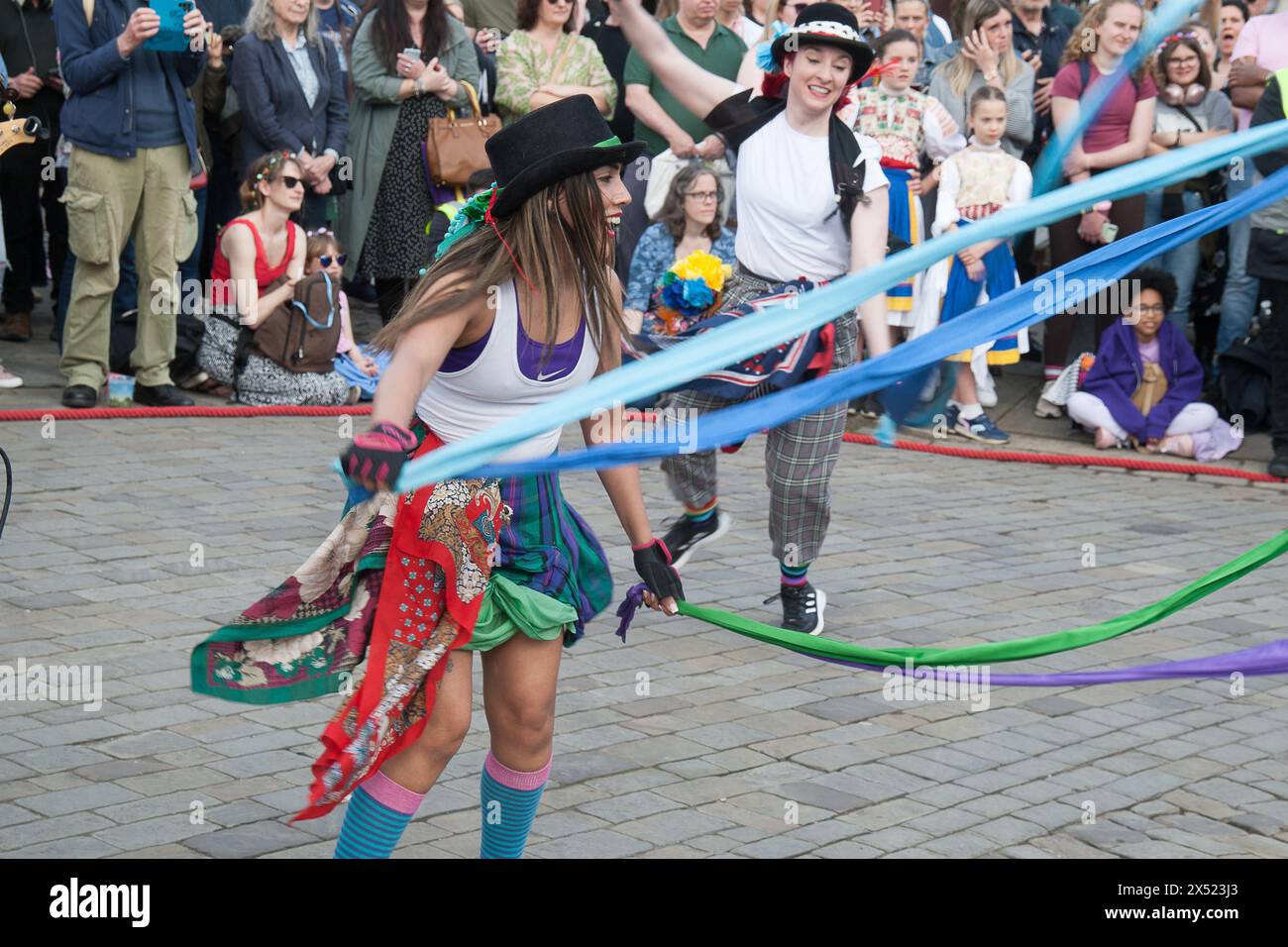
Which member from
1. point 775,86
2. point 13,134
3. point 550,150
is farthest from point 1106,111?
point 550,150

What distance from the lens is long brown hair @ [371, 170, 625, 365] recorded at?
3561mm

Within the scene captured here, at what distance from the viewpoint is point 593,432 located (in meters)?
4.12

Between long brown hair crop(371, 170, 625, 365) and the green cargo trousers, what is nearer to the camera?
long brown hair crop(371, 170, 625, 365)

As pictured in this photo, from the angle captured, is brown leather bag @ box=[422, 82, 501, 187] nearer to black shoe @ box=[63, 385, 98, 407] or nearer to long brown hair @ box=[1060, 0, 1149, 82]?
black shoe @ box=[63, 385, 98, 407]

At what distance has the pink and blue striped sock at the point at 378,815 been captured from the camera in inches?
139

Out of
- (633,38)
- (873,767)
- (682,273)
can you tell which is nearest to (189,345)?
(682,273)

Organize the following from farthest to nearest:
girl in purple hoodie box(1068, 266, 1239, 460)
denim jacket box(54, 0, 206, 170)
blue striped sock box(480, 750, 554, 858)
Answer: girl in purple hoodie box(1068, 266, 1239, 460), denim jacket box(54, 0, 206, 170), blue striped sock box(480, 750, 554, 858)

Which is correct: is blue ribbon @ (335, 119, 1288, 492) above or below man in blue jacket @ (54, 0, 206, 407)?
below

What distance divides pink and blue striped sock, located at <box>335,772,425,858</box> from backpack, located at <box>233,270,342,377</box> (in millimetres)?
6218

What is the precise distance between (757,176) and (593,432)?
242 cm

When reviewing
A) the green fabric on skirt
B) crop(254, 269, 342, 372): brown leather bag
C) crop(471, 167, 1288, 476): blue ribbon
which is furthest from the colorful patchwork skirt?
crop(254, 269, 342, 372): brown leather bag

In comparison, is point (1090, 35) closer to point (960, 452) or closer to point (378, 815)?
point (960, 452)

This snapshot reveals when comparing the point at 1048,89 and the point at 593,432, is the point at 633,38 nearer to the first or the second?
the point at 593,432

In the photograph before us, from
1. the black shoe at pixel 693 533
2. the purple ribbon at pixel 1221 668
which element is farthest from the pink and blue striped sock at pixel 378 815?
the black shoe at pixel 693 533
